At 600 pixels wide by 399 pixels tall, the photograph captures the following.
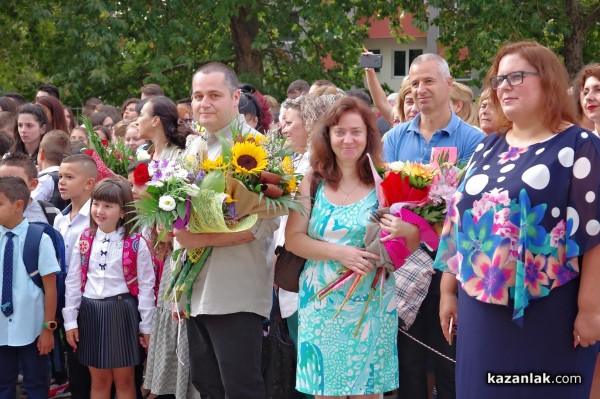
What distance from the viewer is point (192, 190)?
15.6ft

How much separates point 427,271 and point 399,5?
14.0 m

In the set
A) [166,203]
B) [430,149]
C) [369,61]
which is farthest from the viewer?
[369,61]

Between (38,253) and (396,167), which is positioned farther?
(38,253)

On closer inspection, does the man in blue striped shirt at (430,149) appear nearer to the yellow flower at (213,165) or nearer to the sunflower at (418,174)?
the sunflower at (418,174)

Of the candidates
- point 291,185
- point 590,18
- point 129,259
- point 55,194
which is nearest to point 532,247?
point 291,185

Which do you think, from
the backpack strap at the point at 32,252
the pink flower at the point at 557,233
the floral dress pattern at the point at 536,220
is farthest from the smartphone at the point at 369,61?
the pink flower at the point at 557,233

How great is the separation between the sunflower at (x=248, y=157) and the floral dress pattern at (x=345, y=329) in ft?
1.60

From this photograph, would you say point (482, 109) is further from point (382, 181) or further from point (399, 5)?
point (399, 5)

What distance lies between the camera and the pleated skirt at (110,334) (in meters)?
6.24

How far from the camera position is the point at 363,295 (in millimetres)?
4957

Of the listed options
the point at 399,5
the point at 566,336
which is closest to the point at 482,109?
the point at 566,336

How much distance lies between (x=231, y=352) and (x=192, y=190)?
93cm

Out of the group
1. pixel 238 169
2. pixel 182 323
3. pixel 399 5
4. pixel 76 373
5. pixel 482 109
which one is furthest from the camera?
pixel 399 5

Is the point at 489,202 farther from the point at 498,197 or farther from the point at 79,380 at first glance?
the point at 79,380
